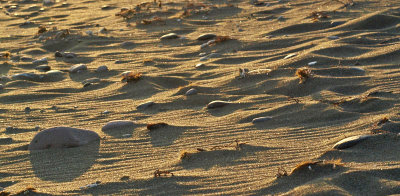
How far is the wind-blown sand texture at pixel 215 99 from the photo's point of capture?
3099 mm

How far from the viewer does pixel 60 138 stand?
3.83 m

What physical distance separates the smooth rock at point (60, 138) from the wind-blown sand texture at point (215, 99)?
54 millimetres

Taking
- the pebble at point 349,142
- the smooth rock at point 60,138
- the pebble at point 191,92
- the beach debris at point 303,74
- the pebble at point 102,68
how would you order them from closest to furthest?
the pebble at point 349,142
the smooth rock at point 60,138
the beach debris at point 303,74
the pebble at point 191,92
the pebble at point 102,68

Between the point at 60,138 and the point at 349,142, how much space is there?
1.84 meters

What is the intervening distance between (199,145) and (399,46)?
236 centimetres

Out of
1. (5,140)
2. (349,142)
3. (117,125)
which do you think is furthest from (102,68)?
(349,142)

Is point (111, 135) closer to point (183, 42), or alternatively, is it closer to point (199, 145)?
point (199, 145)

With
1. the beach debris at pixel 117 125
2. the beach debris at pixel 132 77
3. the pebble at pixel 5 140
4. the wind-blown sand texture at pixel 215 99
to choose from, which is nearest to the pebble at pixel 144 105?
the wind-blown sand texture at pixel 215 99

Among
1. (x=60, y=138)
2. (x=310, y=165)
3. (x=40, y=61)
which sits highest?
(x=310, y=165)

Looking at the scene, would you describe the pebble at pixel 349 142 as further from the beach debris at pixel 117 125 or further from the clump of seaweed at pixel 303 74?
the beach debris at pixel 117 125

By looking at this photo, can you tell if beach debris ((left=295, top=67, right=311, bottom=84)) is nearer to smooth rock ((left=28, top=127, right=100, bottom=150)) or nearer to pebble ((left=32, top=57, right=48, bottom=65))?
smooth rock ((left=28, top=127, right=100, bottom=150))

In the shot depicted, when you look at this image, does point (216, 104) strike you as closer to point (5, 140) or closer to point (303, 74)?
point (303, 74)

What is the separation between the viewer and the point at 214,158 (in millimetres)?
3396

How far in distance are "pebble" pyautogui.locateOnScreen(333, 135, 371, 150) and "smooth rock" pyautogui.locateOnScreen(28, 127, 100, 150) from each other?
1626 millimetres
